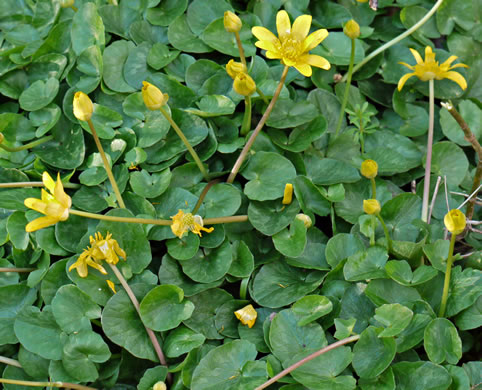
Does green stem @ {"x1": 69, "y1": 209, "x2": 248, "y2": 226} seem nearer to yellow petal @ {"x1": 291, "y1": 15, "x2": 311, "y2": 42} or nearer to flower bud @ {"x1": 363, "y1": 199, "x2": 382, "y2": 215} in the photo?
flower bud @ {"x1": 363, "y1": 199, "x2": 382, "y2": 215}

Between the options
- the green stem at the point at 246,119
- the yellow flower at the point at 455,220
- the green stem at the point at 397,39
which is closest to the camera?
the yellow flower at the point at 455,220

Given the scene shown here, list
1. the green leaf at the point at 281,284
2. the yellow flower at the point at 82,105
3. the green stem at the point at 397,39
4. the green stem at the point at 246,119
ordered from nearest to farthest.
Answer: the yellow flower at the point at 82,105 < the green leaf at the point at 281,284 < the green stem at the point at 246,119 < the green stem at the point at 397,39

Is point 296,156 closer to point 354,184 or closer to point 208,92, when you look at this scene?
point 354,184

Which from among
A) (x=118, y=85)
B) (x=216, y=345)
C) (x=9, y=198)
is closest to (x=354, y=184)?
(x=216, y=345)

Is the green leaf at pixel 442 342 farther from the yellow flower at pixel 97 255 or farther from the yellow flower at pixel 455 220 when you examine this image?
the yellow flower at pixel 97 255

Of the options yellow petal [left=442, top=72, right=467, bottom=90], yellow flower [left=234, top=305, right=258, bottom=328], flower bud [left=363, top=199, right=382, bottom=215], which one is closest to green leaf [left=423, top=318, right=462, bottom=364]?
flower bud [left=363, top=199, right=382, bottom=215]

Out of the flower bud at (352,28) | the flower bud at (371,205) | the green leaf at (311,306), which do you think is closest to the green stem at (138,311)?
the green leaf at (311,306)
